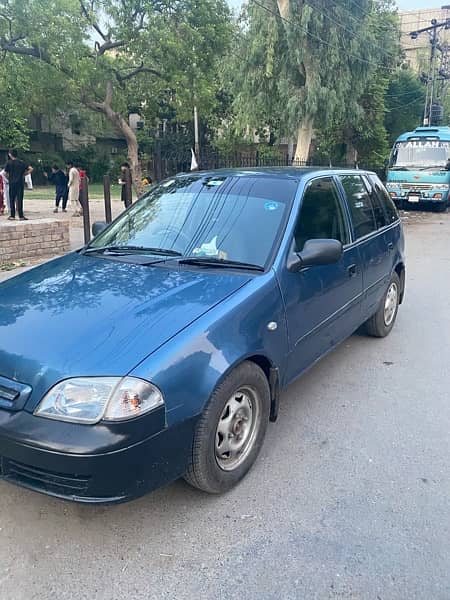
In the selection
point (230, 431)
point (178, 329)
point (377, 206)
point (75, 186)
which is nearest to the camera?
point (178, 329)

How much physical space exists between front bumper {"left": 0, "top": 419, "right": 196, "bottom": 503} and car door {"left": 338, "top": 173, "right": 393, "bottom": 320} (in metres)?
2.68

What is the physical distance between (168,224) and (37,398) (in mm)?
1826

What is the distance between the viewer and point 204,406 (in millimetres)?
2541

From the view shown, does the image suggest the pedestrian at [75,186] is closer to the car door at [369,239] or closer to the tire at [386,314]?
the tire at [386,314]

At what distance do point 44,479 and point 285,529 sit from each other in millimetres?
1222

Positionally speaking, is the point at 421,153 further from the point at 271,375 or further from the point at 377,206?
the point at 271,375

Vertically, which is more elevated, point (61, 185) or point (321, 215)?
point (61, 185)

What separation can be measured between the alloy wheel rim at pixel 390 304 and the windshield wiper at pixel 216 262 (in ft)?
8.56

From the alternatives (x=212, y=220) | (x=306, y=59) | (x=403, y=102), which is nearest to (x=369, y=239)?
(x=212, y=220)

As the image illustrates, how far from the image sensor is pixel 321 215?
12.9 feet

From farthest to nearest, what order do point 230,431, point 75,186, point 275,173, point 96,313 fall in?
point 75,186 → point 275,173 → point 230,431 → point 96,313

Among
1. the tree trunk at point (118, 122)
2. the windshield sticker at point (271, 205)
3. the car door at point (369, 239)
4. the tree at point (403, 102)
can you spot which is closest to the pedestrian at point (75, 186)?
the tree trunk at point (118, 122)

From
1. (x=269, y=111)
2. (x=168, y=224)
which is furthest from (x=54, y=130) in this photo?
(x=168, y=224)

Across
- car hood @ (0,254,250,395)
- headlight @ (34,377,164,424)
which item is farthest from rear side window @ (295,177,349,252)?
headlight @ (34,377,164,424)
